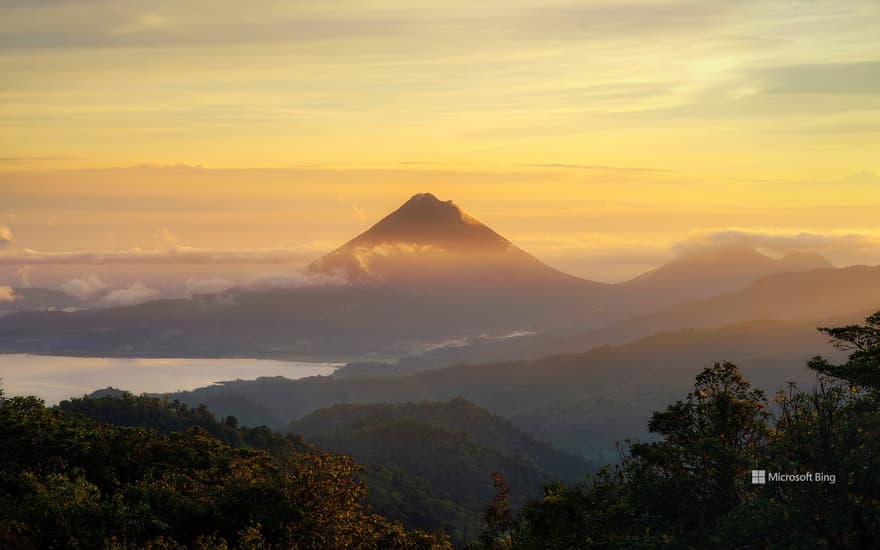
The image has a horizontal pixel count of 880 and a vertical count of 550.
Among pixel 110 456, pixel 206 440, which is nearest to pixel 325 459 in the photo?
pixel 110 456

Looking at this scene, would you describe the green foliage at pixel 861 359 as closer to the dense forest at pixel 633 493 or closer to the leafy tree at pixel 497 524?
the dense forest at pixel 633 493

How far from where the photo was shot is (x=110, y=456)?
44.6 meters

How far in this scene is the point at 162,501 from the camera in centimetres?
3669

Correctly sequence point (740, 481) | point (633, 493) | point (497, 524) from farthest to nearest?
1. point (497, 524)
2. point (633, 493)
3. point (740, 481)

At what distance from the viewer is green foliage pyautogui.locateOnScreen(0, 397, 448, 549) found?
3206 centimetres

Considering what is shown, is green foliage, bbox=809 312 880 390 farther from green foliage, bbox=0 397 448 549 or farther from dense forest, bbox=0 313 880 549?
green foliage, bbox=0 397 448 549

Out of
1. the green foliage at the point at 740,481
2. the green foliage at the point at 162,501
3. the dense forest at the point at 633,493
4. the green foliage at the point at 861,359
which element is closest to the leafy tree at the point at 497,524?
the dense forest at the point at 633,493

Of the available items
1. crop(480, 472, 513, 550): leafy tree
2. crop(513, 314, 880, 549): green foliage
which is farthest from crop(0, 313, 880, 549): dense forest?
crop(480, 472, 513, 550): leafy tree

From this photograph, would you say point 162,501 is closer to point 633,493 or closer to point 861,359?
point 633,493

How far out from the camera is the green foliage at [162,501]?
3206 centimetres

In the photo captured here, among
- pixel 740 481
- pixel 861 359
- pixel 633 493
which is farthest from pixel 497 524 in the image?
pixel 861 359

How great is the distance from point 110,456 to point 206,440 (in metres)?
9.54

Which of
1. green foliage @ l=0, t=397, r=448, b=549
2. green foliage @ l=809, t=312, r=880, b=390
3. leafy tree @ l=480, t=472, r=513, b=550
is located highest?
green foliage @ l=809, t=312, r=880, b=390

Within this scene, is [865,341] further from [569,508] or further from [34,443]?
[34,443]
